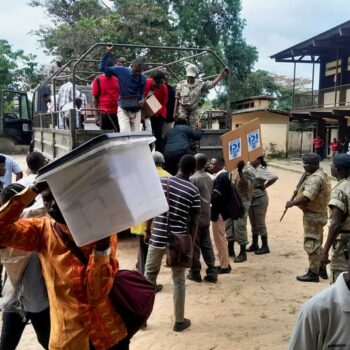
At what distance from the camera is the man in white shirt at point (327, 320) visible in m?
1.48

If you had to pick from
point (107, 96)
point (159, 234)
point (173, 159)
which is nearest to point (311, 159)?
point (173, 159)

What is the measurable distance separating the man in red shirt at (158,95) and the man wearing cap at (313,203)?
7.05 feet

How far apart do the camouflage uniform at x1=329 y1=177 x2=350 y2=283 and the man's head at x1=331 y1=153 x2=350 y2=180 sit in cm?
7

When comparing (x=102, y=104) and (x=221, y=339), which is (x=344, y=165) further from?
(x=102, y=104)

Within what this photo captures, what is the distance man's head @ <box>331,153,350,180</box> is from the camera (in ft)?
12.7

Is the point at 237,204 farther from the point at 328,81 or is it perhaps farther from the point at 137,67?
the point at 328,81

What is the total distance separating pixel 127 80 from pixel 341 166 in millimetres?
3174

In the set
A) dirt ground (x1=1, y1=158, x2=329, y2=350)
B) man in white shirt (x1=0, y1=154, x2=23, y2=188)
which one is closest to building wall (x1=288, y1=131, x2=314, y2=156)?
dirt ground (x1=1, y1=158, x2=329, y2=350)

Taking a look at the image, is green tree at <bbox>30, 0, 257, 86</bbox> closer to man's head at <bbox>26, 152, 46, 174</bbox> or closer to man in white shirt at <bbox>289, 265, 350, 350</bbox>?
man's head at <bbox>26, 152, 46, 174</bbox>

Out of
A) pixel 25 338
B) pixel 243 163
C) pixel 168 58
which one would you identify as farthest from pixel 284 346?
pixel 168 58

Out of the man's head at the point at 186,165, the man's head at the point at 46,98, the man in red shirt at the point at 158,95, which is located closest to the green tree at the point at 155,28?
the man's head at the point at 46,98

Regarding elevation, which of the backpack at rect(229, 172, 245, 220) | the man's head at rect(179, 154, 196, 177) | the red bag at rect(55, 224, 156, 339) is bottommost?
the backpack at rect(229, 172, 245, 220)

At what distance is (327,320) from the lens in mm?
1486

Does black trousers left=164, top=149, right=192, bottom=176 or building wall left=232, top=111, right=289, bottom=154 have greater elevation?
black trousers left=164, top=149, right=192, bottom=176
